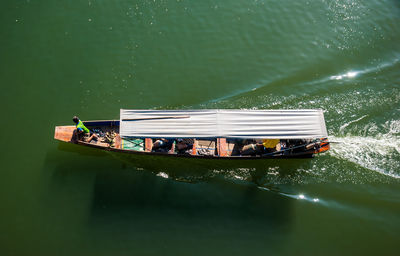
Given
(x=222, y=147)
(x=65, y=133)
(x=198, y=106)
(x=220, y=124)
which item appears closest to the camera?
(x=220, y=124)

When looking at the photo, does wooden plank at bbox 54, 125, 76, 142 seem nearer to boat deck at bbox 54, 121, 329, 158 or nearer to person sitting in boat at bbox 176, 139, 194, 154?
boat deck at bbox 54, 121, 329, 158

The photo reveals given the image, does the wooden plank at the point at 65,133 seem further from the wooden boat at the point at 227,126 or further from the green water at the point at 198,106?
the green water at the point at 198,106

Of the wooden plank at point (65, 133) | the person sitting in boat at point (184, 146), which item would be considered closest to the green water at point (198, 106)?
the person sitting in boat at point (184, 146)

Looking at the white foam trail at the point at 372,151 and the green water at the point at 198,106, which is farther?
the white foam trail at the point at 372,151

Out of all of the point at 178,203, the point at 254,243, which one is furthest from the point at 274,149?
the point at 178,203

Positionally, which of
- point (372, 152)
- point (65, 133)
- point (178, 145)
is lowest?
point (372, 152)

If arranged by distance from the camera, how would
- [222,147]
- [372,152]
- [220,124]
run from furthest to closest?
[372,152] < [222,147] < [220,124]

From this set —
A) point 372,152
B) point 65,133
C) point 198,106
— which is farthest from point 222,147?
point 372,152

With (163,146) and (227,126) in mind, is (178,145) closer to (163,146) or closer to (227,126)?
(163,146)
